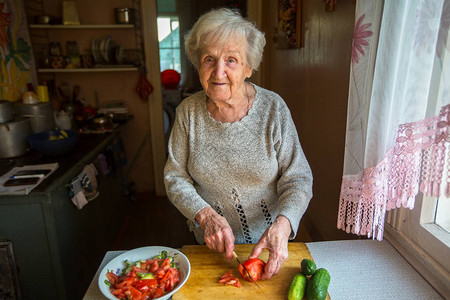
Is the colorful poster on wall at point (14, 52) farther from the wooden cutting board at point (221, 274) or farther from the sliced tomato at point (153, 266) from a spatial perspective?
the wooden cutting board at point (221, 274)

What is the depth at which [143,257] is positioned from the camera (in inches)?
41.8

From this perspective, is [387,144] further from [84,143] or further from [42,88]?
[42,88]

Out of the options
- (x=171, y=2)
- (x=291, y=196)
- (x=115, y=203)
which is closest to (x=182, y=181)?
(x=291, y=196)

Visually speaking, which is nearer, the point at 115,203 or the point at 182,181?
the point at 182,181

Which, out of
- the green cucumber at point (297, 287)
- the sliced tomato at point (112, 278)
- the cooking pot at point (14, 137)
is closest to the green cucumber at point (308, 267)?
the green cucumber at point (297, 287)

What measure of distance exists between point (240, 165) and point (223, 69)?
331mm

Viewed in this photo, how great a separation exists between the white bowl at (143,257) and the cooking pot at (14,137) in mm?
1280

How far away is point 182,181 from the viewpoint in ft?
3.93

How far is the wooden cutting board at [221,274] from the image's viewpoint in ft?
2.89

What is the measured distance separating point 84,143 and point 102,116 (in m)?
0.46

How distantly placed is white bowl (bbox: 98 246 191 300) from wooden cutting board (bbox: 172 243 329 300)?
23 mm

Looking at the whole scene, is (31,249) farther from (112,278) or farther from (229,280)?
(229,280)

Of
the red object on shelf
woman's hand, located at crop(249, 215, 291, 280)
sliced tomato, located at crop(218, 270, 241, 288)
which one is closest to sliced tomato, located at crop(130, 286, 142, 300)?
sliced tomato, located at crop(218, 270, 241, 288)

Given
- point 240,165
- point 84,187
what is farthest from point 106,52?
point 240,165
